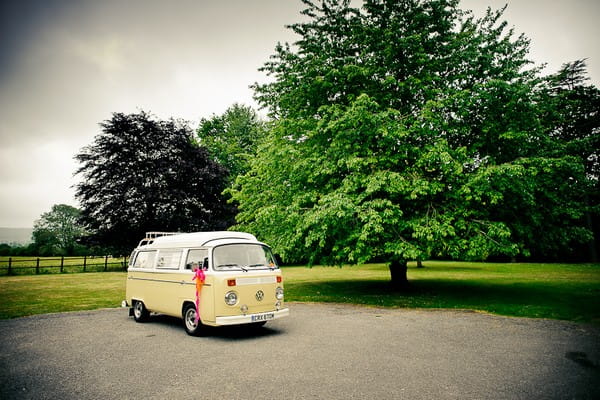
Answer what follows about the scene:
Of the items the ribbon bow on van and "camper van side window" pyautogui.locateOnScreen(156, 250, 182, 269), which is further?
"camper van side window" pyautogui.locateOnScreen(156, 250, 182, 269)

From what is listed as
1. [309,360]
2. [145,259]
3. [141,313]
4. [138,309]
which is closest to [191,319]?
[141,313]


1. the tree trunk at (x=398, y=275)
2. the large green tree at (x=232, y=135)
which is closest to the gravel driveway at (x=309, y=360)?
the tree trunk at (x=398, y=275)

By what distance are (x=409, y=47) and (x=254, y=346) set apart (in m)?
12.9

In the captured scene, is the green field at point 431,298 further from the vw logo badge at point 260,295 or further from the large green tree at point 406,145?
the vw logo badge at point 260,295

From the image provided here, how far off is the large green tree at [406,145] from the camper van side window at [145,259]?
4703 millimetres

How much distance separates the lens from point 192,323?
9023 mm

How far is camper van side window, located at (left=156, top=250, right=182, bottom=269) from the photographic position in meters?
9.82

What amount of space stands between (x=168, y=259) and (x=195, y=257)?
1.40 meters

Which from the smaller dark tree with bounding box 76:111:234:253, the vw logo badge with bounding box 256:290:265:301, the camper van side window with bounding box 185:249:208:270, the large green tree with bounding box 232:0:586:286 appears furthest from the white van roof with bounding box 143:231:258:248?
the smaller dark tree with bounding box 76:111:234:253

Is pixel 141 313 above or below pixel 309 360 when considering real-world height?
above

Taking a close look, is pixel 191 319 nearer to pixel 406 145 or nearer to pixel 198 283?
pixel 198 283

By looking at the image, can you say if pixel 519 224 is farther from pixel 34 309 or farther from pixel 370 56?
pixel 34 309

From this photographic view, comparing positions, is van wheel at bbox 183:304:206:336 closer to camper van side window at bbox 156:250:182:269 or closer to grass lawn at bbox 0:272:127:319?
camper van side window at bbox 156:250:182:269

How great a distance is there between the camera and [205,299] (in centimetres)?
841
